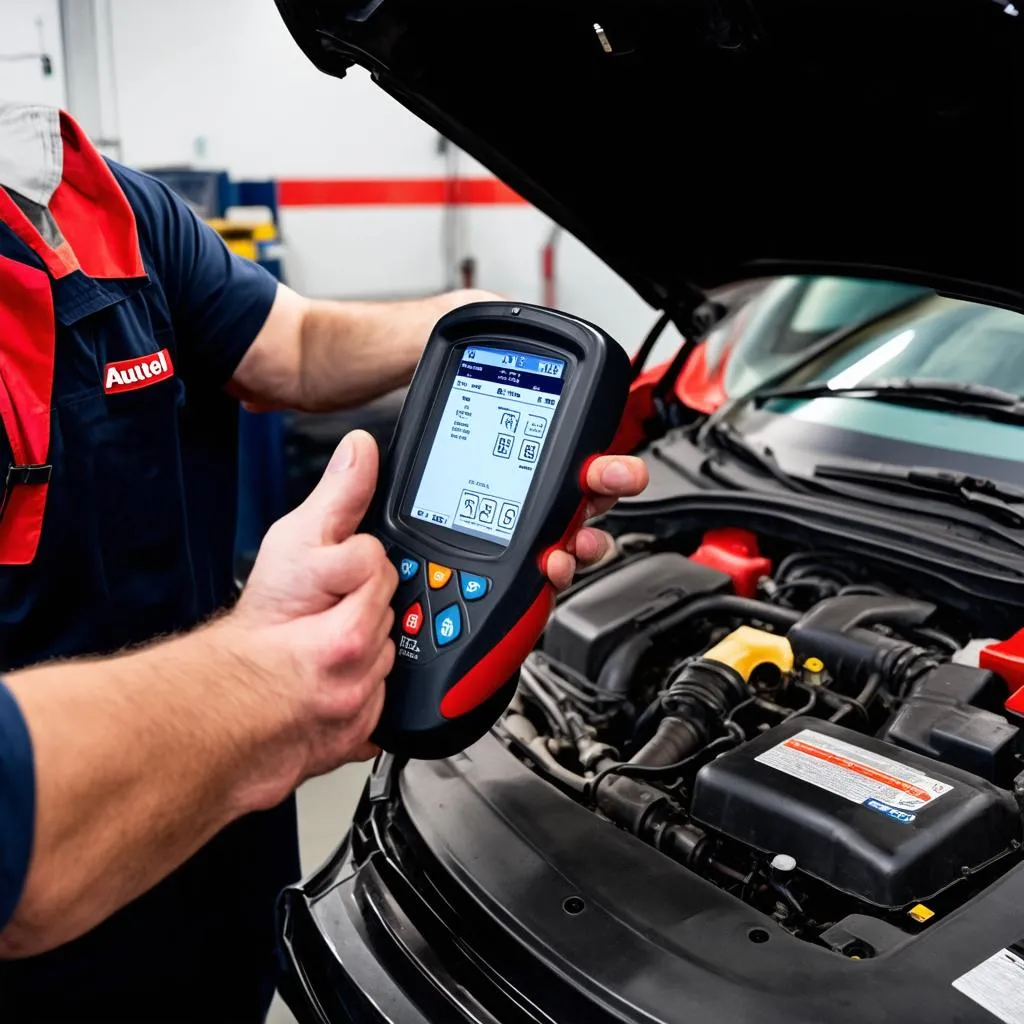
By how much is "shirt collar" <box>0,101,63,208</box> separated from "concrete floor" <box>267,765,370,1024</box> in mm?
1396

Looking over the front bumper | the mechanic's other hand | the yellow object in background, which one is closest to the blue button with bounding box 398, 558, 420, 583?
the mechanic's other hand

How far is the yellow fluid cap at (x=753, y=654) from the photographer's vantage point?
3.99ft

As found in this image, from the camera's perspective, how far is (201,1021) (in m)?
1.28

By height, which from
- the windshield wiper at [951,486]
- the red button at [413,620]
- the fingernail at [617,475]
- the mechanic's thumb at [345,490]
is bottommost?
the windshield wiper at [951,486]

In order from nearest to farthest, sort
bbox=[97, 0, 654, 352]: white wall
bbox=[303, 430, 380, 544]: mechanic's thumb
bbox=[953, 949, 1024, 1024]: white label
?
bbox=[953, 949, 1024, 1024]: white label → bbox=[303, 430, 380, 544]: mechanic's thumb → bbox=[97, 0, 654, 352]: white wall

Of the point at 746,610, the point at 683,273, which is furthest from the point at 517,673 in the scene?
the point at 683,273

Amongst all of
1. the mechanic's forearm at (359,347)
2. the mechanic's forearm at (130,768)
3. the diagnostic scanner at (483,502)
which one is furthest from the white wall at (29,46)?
the mechanic's forearm at (130,768)

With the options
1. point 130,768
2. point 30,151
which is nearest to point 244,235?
point 30,151

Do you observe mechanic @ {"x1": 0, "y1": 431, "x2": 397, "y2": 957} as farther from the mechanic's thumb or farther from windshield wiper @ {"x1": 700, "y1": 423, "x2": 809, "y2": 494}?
windshield wiper @ {"x1": 700, "y1": 423, "x2": 809, "y2": 494}

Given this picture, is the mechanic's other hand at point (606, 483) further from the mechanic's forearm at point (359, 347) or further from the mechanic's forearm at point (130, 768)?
the mechanic's forearm at point (359, 347)

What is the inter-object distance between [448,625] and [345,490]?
0.45 ft

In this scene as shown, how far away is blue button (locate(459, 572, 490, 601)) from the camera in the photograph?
2.89 ft

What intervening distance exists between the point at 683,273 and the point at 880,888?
2.88ft

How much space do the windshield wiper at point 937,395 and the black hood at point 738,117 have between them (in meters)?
0.21
